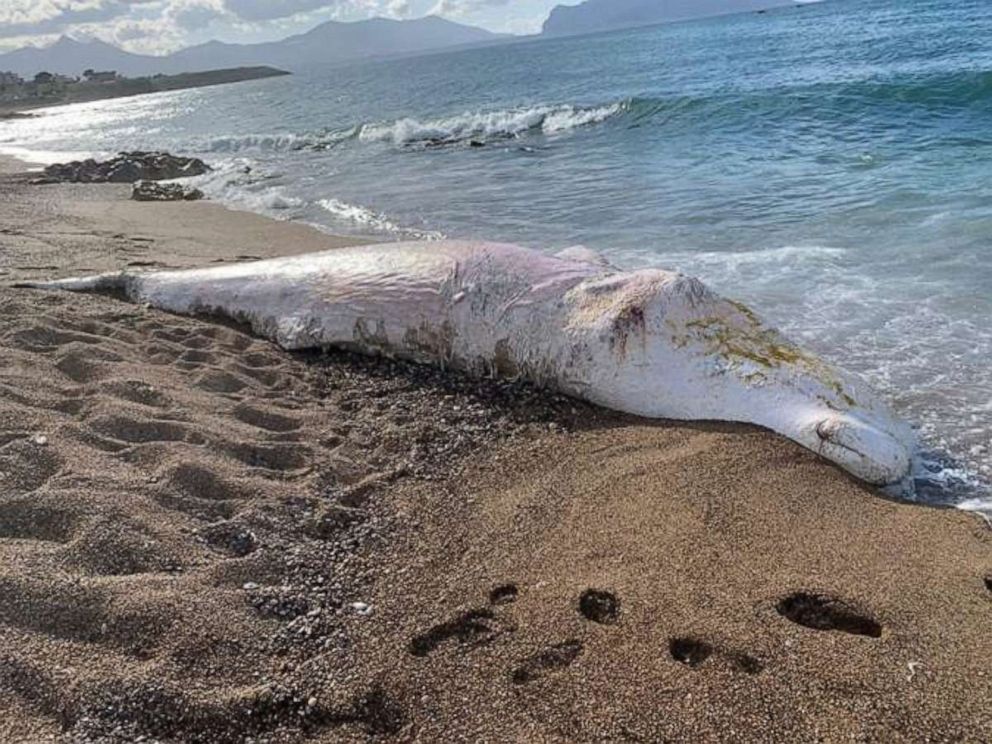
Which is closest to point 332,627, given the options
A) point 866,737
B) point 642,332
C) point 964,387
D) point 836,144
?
point 866,737

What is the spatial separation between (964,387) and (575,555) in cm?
316

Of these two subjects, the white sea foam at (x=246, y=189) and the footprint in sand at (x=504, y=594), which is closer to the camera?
the footprint in sand at (x=504, y=594)

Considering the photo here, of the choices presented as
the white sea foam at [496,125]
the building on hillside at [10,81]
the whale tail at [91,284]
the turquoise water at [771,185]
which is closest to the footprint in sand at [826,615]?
the turquoise water at [771,185]

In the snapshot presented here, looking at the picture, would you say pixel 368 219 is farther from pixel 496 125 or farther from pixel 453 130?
pixel 453 130

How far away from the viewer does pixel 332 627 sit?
2.97 meters

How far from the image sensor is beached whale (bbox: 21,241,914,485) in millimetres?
4406

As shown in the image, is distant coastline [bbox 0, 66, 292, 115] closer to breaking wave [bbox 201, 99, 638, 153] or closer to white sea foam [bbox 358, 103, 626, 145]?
breaking wave [bbox 201, 99, 638, 153]

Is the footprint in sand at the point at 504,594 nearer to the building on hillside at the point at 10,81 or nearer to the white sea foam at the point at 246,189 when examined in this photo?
the white sea foam at the point at 246,189

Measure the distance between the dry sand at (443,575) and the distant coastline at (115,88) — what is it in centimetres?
6027

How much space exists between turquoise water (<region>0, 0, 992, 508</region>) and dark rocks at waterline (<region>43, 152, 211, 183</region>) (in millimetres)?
1205

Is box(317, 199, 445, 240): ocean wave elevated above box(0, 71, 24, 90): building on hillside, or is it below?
below

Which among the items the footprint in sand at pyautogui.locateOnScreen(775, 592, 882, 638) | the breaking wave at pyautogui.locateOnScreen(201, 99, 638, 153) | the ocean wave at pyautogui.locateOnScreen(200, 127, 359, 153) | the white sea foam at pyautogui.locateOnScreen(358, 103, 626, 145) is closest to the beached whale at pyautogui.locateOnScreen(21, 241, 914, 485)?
the footprint in sand at pyautogui.locateOnScreen(775, 592, 882, 638)

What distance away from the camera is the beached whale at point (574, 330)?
4406mm

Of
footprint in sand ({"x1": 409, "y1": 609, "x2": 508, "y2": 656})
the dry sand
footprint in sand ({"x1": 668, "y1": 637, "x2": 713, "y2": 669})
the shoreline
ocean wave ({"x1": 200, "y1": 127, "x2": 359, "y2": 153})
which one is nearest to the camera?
the dry sand
